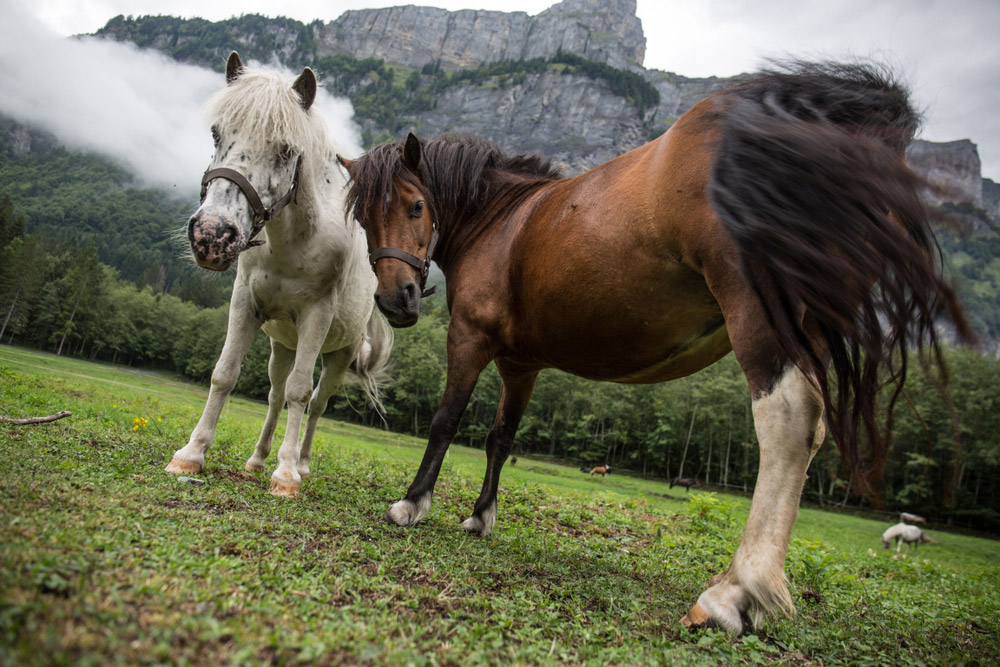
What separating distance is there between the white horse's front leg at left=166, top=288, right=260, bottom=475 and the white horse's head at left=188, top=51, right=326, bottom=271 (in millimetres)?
1028

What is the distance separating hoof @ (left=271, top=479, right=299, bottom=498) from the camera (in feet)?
14.0

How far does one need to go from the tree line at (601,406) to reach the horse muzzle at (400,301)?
32.7 m

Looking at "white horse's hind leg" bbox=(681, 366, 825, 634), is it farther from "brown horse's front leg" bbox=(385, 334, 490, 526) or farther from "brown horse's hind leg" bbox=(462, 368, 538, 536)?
"brown horse's hind leg" bbox=(462, 368, 538, 536)

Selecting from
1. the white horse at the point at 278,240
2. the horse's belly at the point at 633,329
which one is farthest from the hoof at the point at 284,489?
the horse's belly at the point at 633,329

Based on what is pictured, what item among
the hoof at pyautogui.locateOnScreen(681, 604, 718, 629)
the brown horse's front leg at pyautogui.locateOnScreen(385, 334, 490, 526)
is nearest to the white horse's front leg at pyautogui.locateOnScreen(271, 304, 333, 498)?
the brown horse's front leg at pyautogui.locateOnScreen(385, 334, 490, 526)

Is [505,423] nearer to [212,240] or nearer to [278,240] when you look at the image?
[278,240]

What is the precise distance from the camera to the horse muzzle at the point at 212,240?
3.45 m

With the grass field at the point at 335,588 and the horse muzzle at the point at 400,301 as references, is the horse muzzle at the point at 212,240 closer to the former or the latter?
the horse muzzle at the point at 400,301

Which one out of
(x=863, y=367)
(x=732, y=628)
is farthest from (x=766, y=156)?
(x=732, y=628)

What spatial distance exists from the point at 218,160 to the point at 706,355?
12.8 ft

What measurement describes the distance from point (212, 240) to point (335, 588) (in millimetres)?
2455

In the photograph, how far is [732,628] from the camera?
241 cm

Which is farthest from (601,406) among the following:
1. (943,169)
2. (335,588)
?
(335,588)

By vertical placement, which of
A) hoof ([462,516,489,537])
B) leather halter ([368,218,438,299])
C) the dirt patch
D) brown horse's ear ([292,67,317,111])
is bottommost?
the dirt patch
